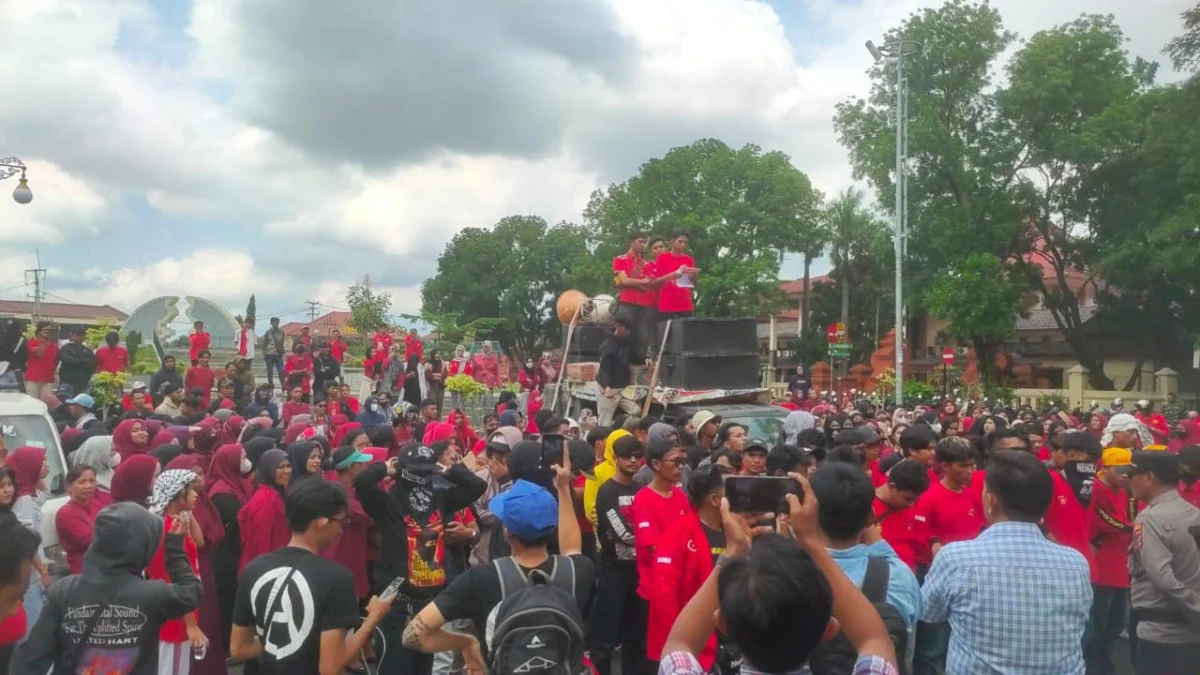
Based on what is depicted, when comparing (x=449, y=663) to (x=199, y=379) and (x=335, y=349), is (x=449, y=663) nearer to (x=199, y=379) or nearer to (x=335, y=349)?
(x=199, y=379)

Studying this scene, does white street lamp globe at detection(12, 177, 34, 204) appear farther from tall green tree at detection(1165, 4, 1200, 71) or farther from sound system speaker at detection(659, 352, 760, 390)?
tall green tree at detection(1165, 4, 1200, 71)

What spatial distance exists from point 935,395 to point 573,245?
1303 inches

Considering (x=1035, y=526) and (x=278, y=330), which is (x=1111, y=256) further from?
(x=1035, y=526)

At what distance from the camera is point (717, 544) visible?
5328mm

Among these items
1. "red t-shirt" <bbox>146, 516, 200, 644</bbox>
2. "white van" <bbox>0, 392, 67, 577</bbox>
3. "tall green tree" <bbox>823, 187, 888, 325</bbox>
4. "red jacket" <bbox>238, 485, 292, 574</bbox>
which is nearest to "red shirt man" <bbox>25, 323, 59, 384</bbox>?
"white van" <bbox>0, 392, 67, 577</bbox>

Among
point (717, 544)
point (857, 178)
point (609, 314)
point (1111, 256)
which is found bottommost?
point (717, 544)

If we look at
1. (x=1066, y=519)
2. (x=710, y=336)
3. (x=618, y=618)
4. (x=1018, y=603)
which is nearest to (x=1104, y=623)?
(x=1066, y=519)

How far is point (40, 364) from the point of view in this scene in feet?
45.0

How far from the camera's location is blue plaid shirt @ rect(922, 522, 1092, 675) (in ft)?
10.8

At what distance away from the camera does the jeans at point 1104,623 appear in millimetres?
6441

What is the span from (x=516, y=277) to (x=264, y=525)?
54.3m

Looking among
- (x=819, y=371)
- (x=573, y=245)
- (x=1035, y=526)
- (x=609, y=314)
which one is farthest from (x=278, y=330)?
(x=573, y=245)

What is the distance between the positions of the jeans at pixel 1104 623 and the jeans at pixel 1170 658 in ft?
3.93

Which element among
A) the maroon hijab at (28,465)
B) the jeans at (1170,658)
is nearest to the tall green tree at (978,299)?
the jeans at (1170,658)
